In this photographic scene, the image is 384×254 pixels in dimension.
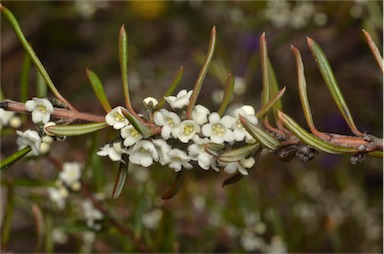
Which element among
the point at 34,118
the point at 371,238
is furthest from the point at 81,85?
the point at 34,118

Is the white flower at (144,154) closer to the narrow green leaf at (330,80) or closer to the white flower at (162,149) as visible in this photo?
the white flower at (162,149)

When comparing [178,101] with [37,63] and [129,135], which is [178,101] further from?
[37,63]

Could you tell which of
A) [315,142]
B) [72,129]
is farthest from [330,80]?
[72,129]

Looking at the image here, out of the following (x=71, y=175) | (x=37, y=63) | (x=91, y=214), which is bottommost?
(x=91, y=214)

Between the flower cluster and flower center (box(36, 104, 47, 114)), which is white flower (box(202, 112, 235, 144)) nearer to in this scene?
the flower cluster

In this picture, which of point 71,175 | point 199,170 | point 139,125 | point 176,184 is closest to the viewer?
point 139,125

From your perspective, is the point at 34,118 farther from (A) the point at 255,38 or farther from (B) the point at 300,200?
(A) the point at 255,38

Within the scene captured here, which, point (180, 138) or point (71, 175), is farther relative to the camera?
point (71, 175)
